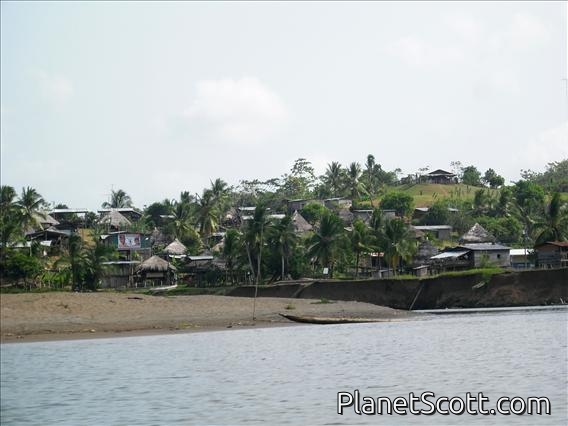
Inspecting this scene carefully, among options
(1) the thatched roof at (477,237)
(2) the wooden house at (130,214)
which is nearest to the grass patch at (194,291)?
(1) the thatched roof at (477,237)

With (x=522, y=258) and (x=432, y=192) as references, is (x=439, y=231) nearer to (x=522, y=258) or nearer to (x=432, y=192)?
(x=522, y=258)

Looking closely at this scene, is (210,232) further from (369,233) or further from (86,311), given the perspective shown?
(86,311)

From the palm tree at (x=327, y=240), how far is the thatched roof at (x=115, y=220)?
164 feet

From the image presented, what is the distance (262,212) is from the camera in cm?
9119

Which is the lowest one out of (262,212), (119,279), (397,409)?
(397,409)

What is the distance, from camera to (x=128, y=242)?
113 m

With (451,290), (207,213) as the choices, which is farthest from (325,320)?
(207,213)

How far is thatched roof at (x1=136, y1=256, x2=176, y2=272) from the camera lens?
100750mm

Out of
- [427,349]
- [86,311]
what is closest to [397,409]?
[427,349]

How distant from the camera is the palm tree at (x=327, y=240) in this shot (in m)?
89.8

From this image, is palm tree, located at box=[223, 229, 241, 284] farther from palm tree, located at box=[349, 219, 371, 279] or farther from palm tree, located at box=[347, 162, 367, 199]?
palm tree, located at box=[347, 162, 367, 199]

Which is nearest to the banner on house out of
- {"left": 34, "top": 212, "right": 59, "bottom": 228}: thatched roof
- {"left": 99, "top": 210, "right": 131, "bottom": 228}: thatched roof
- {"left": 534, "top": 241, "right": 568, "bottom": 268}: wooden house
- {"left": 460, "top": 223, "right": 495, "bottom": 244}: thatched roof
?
{"left": 34, "top": 212, "right": 59, "bottom": 228}: thatched roof

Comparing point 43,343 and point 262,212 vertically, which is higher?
point 262,212

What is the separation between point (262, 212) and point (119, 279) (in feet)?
76.0
